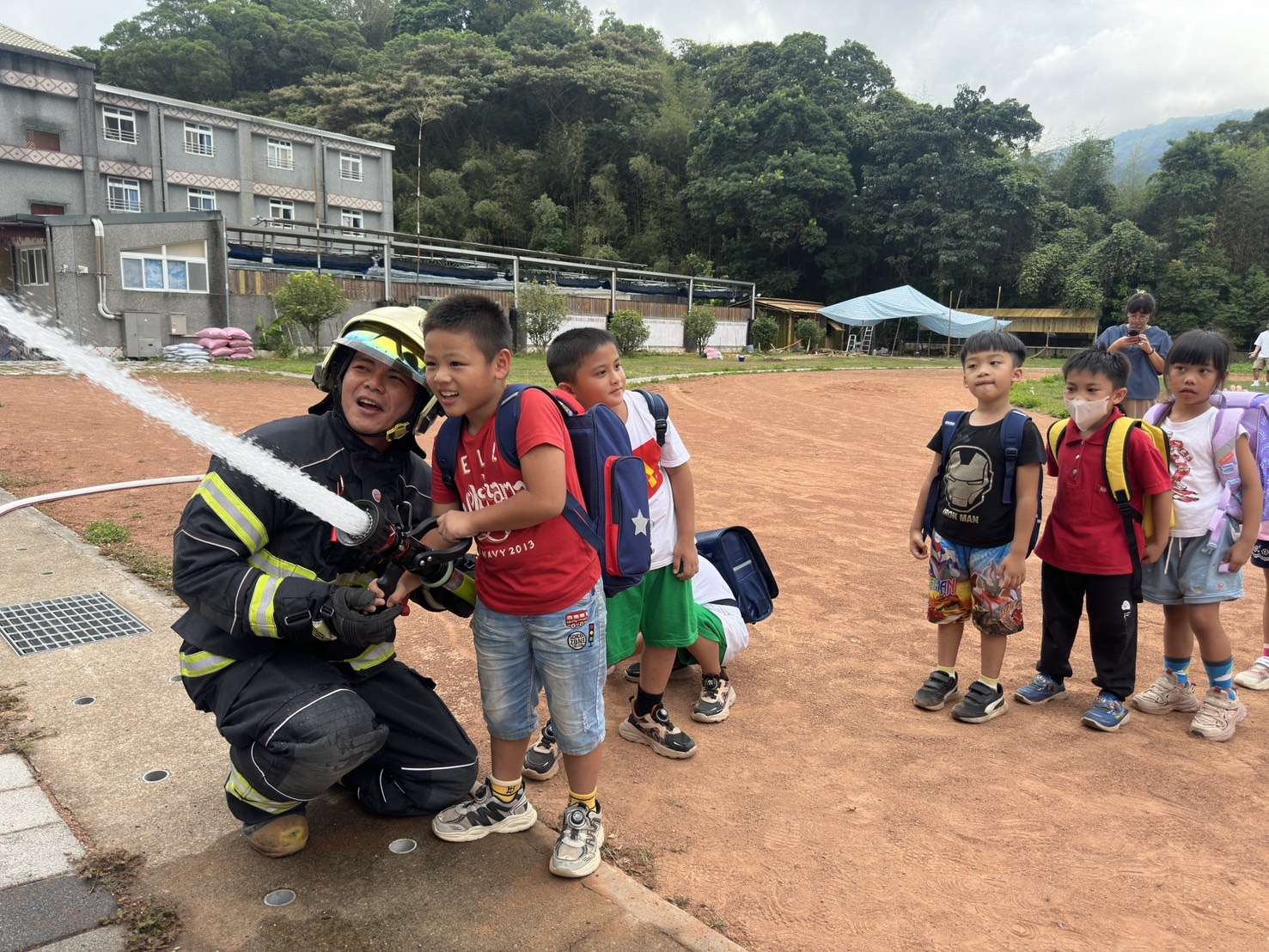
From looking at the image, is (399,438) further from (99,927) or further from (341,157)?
(341,157)

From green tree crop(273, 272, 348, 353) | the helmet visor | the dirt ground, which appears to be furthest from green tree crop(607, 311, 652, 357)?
the helmet visor

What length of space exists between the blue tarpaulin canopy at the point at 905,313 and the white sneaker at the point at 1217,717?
3480 cm

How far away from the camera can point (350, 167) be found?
39.2 metres

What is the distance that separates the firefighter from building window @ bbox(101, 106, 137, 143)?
37.5 m

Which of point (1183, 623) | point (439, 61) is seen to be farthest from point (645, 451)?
point (439, 61)

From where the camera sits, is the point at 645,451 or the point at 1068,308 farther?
the point at 1068,308

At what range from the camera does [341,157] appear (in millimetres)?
38625

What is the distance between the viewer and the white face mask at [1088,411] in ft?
12.6

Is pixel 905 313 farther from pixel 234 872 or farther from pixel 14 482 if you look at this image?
pixel 234 872

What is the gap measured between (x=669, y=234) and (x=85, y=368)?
51432mm

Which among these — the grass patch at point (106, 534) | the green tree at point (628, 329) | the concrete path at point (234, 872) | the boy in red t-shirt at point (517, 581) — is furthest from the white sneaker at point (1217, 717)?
the green tree at point (628, 329)

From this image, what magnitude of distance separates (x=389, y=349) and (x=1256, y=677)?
4.80 m

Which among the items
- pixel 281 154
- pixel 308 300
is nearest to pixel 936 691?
pixel 308 300

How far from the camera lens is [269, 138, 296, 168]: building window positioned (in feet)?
119
